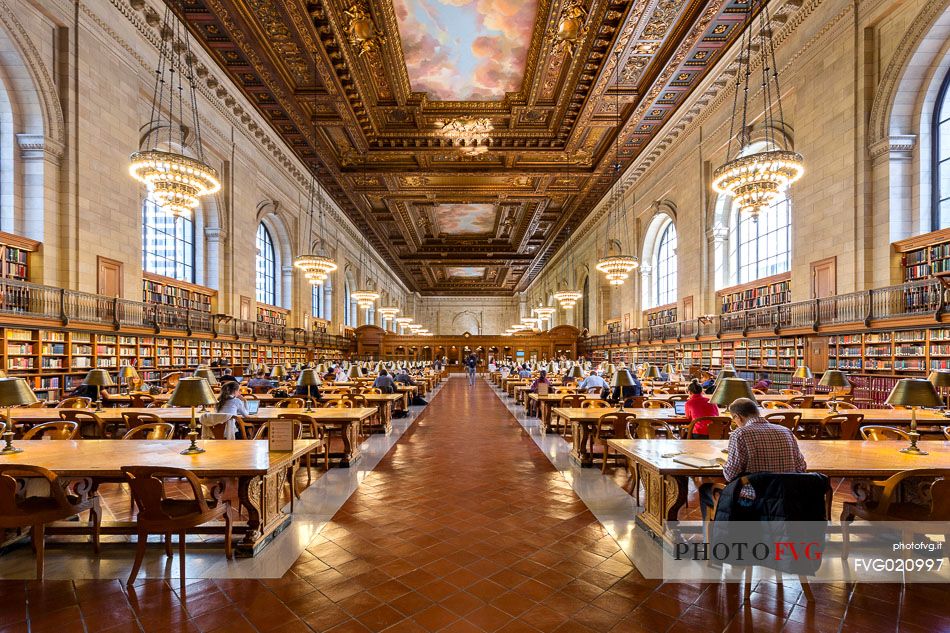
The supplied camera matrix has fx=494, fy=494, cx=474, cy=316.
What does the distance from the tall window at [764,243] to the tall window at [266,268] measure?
619 inches

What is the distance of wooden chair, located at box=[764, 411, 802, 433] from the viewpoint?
18.1ft

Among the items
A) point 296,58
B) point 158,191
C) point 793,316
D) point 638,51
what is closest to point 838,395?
point 793,316

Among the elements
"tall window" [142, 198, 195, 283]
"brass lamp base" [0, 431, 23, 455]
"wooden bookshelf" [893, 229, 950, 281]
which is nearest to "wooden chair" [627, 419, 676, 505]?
"brass lamp base" [0, 431, 23, 455]

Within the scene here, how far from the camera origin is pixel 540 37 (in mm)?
10219

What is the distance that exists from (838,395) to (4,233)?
13966 mm

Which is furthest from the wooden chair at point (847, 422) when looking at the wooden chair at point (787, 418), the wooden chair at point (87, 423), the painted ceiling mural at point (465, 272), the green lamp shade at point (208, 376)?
the painted ceiling mural at point (465, 272)

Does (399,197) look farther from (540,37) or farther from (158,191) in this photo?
(158,191)

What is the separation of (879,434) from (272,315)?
1796cm

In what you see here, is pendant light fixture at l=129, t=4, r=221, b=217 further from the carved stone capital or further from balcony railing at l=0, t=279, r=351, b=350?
balcony railing at l=0, t=279, r=351, b=350

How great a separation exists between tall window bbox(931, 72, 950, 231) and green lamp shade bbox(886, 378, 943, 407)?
770cm

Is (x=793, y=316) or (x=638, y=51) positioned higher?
(x=638, y=51)

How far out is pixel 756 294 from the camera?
13.1 metres

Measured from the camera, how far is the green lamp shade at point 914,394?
132 inches

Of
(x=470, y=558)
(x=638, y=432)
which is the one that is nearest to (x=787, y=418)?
(x=638, y=432)
